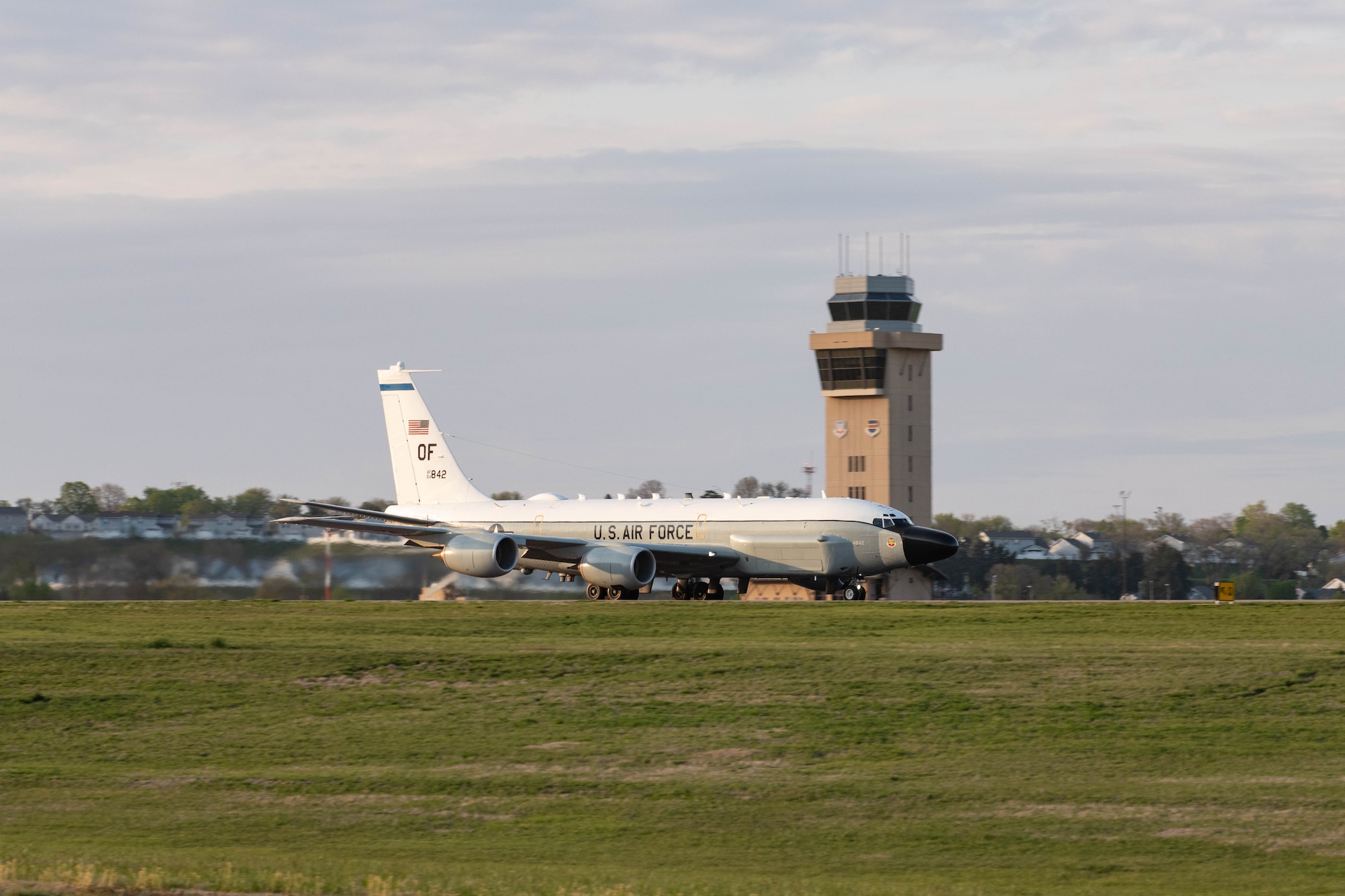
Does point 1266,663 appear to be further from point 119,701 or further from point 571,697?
point 119,701

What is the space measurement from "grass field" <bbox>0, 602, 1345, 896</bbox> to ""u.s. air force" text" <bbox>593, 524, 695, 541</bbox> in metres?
13.1

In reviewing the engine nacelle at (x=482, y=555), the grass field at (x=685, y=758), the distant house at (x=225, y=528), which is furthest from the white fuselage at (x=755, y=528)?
the grass field at (x=685, y=758)

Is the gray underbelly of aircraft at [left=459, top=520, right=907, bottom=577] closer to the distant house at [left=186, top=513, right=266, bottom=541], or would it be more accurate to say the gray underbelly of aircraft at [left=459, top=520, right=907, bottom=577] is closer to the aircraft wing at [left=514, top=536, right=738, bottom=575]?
the aircraft wing at [left=514, top=536, right=738, bottom=575]

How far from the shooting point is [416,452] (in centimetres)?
6538

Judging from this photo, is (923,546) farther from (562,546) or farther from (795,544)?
(562,546)

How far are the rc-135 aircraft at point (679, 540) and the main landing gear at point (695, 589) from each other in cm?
3

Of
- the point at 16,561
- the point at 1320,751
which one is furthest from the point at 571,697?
the point at 16,561

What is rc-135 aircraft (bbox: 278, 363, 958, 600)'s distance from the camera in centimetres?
5338

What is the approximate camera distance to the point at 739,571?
54.7 m

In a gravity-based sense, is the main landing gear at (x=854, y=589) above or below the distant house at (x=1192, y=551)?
below

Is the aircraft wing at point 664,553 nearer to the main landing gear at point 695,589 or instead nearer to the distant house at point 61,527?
the main landing gear at point 695,589

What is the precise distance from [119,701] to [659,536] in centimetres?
2581

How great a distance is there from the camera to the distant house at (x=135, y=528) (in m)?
54.4

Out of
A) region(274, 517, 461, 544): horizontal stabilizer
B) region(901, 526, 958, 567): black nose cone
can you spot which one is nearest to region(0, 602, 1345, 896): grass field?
region(901, 526, 958, 567): black nose cone
